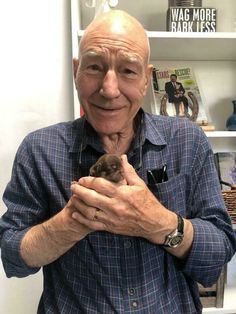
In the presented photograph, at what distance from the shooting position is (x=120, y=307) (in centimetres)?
87

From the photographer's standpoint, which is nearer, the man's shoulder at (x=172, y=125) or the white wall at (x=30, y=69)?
the man's shoulder at (x=172, y=125)

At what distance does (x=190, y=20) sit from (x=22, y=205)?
918mm

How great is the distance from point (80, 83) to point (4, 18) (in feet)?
2.31

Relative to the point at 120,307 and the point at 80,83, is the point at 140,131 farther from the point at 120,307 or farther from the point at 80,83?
the point at 120,307

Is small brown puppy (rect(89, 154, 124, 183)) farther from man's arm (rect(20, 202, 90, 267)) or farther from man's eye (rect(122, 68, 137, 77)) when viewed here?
man's eye (rect(122, 68, 137, 77))

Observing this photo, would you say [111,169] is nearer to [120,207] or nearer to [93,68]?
[120,207]

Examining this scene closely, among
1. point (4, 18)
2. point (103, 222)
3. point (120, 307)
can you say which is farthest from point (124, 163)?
point (4, 18)

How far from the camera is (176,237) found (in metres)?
0.83

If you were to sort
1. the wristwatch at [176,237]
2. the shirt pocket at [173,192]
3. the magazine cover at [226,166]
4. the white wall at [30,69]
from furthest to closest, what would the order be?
the magazine cover at [226,166]
the white wall at [30,69]
the shirt pocket at [173,192]
the wristwatch at [176,237]

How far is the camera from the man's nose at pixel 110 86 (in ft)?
2.75

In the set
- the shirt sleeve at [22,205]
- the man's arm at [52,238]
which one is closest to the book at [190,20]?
the shirt sleeve at [22,205]

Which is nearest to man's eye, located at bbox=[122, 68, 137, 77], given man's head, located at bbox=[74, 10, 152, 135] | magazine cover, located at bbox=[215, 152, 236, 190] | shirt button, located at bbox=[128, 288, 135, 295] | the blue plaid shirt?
man's head, located at bbox=[74, 10, 152, 135]

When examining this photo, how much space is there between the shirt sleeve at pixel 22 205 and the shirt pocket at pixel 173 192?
0.95ft

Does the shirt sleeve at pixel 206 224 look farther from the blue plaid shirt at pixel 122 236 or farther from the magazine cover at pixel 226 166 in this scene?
the magazine cover at pixel 226 166
